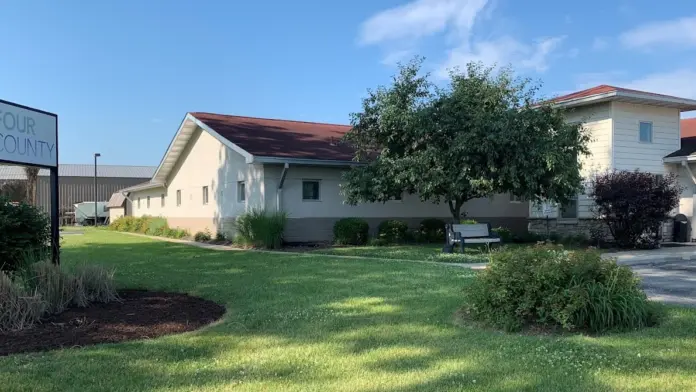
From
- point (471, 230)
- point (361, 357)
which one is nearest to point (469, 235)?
point (471, 230)

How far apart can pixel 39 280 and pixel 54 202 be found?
6.10 ft

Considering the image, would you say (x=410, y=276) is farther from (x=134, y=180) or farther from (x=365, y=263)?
(x=134, y=180)

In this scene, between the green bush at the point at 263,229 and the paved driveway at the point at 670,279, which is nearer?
the paved driveway at the point at 670,279

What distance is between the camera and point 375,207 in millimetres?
21219

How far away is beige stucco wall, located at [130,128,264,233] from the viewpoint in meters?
20.4

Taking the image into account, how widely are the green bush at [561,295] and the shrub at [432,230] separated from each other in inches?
579

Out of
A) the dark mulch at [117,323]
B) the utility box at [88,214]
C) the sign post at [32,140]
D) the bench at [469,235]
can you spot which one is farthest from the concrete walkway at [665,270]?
the utility box at [88,214]

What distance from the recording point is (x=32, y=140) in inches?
329

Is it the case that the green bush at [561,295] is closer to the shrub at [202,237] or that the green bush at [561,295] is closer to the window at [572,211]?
the window at [572,211]

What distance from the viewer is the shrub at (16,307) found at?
6.35m

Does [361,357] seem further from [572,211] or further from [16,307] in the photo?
[572,211]

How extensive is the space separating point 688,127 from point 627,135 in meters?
9.01

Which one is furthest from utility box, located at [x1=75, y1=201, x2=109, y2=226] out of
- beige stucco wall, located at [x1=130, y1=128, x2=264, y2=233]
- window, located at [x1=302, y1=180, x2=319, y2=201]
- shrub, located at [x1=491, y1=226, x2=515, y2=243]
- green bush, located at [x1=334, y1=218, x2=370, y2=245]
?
shrub, located at [x1=491, y1=226, x2=515, y2=243]

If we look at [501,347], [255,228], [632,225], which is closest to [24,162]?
[501,347]
